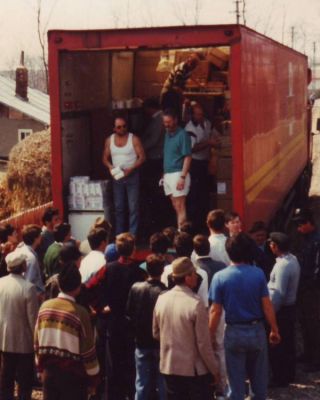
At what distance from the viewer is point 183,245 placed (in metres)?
7.79

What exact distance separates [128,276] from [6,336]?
1.25 m

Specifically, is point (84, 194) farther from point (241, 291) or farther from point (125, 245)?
point (241, 291)

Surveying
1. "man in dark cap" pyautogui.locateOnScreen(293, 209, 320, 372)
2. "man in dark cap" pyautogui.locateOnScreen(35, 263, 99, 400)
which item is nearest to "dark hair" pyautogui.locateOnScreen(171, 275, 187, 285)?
"man in dark cap" pyautogui.locateOnScreen(35, 263, 99, 400)

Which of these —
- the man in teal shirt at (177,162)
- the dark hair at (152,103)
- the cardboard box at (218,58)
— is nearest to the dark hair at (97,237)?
the man in teal shirt at (177,162)

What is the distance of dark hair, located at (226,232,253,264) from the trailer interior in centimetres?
365

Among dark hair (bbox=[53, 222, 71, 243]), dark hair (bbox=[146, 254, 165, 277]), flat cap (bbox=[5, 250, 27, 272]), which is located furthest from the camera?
dark hair (bbox=[53, 222, 71, 243])

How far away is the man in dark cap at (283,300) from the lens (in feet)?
28.0

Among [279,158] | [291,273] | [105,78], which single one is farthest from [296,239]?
[291,273]

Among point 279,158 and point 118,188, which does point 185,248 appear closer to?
point 118,188

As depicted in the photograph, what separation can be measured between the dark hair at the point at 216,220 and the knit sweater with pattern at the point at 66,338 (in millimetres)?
2394

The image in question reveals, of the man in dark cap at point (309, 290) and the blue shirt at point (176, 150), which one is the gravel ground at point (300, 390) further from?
the blue shirt at point (176, 150)

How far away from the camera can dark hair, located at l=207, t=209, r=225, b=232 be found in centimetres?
870

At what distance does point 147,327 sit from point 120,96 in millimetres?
6234

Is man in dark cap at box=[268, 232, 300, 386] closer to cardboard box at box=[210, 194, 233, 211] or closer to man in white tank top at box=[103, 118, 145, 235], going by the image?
cardboard box at box=[210, 194, 233, 211]
